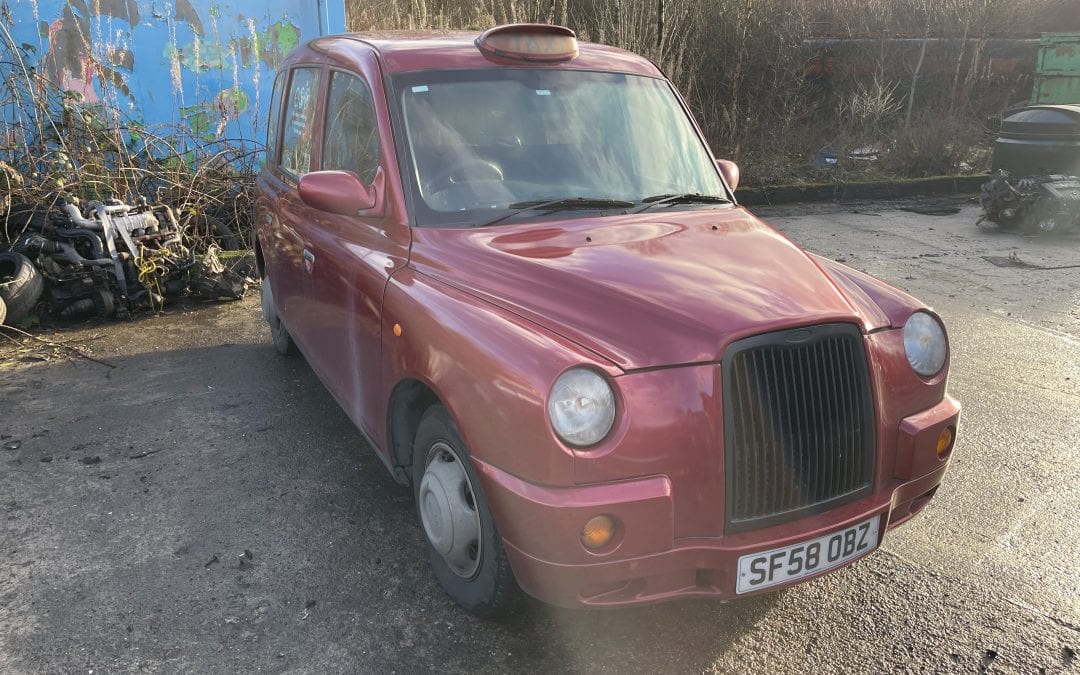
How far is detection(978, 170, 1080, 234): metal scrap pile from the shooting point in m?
9.69

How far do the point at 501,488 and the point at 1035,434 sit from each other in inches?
138

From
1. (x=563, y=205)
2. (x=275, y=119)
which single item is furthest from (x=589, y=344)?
(x=275, y=119)

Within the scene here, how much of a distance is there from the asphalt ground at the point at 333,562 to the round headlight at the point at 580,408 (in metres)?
0.89

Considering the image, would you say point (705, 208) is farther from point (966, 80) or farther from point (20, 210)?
point (966, 80)

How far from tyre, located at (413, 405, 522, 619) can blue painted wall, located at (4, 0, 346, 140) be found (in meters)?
7.01

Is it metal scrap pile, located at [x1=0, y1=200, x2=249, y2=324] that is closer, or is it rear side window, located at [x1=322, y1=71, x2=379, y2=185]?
rear side window, located at [x1=322, y1=71, x2=379, y2=185]

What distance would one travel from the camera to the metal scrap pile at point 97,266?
6000mm

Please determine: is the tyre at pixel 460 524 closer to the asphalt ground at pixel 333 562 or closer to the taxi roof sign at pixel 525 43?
the asphalt ground at pixel 333 562

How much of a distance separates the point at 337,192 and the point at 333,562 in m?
1.47

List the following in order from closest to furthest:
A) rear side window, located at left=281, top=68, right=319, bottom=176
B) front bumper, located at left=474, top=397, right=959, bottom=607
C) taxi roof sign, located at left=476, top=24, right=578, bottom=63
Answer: front bumper, located at left=474, top=397, right=959, bottom=607
taxi roof sign, located at left=476, top=24, right=578, bottom=63
rear side window, located at left=281, top=68, right=319, bottom=176

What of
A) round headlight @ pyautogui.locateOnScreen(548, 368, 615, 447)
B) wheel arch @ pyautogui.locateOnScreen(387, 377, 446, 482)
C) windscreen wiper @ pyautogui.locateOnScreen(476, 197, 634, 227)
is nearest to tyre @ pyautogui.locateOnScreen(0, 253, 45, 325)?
wheel arch @ pyautogui.locateOnScreen(387, 377, 446, 482)

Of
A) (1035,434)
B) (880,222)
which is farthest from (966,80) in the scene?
(1035,434)

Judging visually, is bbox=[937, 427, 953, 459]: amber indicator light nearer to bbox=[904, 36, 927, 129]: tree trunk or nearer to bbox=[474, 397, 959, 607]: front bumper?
bbox=[474, 397, 959, 607]: front bumper

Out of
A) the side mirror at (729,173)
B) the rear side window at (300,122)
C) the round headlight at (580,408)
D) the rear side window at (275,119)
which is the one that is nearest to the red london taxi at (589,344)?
the round headlight at (580,408)
